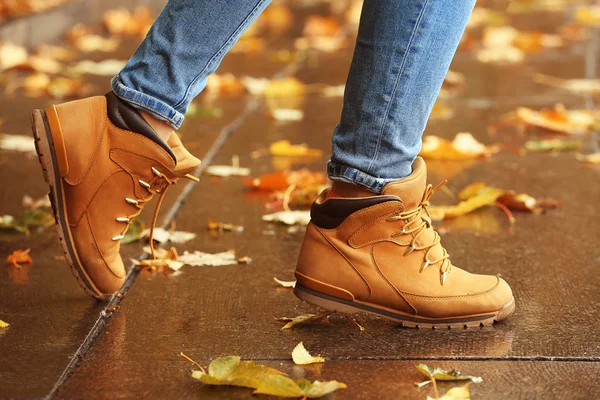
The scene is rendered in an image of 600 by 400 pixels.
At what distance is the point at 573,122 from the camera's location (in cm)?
419

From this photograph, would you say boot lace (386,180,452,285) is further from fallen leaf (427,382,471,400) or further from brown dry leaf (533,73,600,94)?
brown dry leaf (533,73,600,94)

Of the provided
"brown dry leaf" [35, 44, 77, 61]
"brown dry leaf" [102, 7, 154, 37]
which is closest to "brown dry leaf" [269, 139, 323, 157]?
"brown dry leaf" [35, 44, 77, 61]

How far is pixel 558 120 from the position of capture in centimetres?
419

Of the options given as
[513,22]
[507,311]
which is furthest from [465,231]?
[513,22]

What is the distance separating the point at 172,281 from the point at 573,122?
253 centimetres

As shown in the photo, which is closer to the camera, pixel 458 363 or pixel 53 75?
pixel 458 363

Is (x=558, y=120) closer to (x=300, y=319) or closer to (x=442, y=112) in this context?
(x=442, y=112)

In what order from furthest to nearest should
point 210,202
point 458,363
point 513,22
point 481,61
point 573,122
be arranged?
point 513,22 < point 481,61 < point 573,122 < point 210,202 < point 458,363

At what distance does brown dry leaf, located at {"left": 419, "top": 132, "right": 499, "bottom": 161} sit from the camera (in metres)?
3.64

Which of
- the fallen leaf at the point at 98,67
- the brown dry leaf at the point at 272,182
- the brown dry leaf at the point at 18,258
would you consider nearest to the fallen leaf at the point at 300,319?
the brown dry leaf at the point at 18,258

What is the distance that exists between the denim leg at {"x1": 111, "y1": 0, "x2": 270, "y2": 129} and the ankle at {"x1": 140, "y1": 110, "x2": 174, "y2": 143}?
3 centimetres

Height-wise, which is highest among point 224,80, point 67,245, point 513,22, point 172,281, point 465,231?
point 67,245

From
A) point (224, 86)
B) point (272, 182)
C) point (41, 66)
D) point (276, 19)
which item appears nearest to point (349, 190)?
point (272, 182)

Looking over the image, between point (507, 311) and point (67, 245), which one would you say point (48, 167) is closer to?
point (67, 245)
